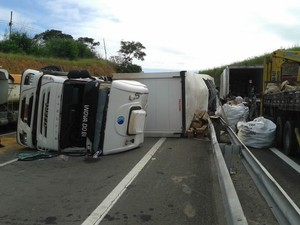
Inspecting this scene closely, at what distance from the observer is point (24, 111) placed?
9844mm

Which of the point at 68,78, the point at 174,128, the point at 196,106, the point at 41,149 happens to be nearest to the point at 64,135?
the point at 41,149

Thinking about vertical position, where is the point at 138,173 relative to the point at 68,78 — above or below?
below

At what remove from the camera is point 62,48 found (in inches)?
2170

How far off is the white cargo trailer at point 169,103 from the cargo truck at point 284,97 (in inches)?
96.7

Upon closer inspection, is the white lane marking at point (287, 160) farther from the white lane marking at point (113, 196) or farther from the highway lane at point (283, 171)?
the white lane marking at point (113, 196)

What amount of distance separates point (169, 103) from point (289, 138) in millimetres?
3315

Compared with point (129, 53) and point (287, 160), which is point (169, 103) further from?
point (129, 53)

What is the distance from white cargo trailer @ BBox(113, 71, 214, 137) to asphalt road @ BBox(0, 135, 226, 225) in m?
2.79

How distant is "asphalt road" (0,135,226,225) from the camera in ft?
17.4

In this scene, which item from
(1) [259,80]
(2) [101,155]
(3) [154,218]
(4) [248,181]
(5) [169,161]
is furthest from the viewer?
(1) [259,80]

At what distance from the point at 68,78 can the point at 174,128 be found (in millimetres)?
3835

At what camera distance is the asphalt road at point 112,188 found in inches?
209

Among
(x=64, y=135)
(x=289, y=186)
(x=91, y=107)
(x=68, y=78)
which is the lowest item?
(x=289, y=186)

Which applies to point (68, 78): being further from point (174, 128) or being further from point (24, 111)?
point (174, 128)
